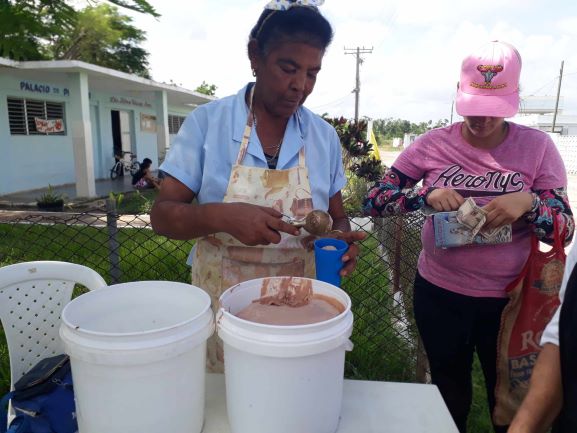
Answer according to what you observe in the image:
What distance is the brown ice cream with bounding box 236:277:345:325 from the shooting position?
43.0 inches

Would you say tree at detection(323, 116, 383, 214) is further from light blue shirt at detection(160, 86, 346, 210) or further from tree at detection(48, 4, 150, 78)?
tree at detection(48, 4, 150, 78)

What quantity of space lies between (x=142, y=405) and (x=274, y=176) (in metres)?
0.82

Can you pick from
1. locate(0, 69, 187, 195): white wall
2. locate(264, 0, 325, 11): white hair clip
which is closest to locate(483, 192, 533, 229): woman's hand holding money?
locate(264, 0, 325, 11): white hair clip

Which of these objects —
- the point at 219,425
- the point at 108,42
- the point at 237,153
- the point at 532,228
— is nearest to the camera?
the point at 219,425

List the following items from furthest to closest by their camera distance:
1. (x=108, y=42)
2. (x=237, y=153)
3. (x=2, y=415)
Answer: (x=108, y=42) < (x=237, y=153) < (x=2, y=415)

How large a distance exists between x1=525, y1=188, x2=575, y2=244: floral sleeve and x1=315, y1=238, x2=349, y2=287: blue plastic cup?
2.76 ft

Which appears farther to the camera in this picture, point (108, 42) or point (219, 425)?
point (108, 42)

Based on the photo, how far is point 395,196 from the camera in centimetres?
192

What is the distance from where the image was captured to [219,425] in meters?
1.16

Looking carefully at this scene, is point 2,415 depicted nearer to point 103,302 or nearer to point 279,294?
point 103,302

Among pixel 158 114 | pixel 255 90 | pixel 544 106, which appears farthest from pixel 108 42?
pixel 544 106

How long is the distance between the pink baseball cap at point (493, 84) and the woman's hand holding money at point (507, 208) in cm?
33

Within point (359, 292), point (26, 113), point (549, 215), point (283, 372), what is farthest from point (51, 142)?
point (283, 372)

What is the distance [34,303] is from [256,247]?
3.10ft
